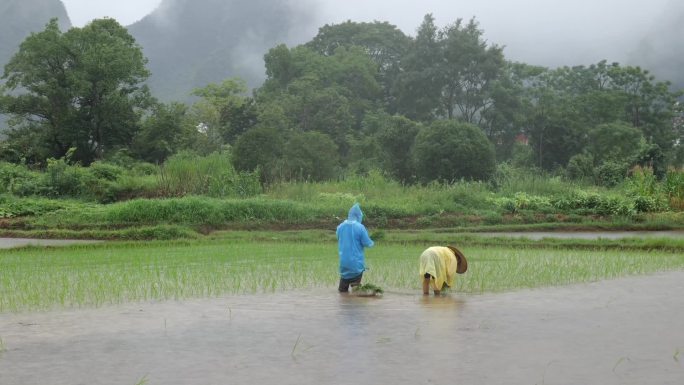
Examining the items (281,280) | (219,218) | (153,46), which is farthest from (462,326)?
(153,46)

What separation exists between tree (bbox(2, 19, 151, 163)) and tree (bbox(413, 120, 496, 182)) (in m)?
14.8

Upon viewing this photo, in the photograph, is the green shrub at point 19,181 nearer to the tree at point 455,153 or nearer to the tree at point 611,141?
the tree at point 455,153

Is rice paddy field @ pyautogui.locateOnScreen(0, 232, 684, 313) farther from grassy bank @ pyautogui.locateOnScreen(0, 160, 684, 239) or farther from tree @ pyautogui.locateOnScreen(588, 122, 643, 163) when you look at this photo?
tree @ pyautogui.locateOnScreen(588, 122, 643, 163)

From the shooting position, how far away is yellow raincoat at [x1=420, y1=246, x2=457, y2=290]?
984 centimetres

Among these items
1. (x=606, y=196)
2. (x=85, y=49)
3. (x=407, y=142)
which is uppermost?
(x=85, y=49)

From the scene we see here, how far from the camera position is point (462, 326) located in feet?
25.6

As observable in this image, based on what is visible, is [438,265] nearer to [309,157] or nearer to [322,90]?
[309,157]

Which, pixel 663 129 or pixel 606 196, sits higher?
pixel 663 129

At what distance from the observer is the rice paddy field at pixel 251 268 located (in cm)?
1048

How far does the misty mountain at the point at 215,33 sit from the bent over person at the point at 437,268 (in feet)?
278

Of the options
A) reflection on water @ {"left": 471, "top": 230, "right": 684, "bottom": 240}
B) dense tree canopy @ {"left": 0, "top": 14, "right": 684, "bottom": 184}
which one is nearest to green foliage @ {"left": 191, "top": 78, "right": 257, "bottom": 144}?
dense tree canopy @ {"left": 0, "top": 14, "right": 684, "bottom": 184}

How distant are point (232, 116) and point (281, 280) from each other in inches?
1180

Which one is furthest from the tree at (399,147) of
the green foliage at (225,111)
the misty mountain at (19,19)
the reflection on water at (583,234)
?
the misty mountain at (19,19)

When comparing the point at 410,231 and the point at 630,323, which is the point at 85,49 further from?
the point at 630,323
